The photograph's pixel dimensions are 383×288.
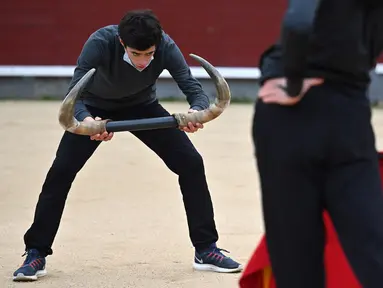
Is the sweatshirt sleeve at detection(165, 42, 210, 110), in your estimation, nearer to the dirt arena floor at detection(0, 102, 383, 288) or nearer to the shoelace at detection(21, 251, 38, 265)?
the dirt arena floor at detection(0, 102, 383, 288)

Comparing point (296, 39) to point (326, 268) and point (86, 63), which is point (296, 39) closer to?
point (326, 268)

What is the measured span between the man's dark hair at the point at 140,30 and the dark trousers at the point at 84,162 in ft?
1.43

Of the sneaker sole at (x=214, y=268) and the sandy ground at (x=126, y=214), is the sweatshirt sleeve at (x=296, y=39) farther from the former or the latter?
the sneaker sole at (x=214, y=268)

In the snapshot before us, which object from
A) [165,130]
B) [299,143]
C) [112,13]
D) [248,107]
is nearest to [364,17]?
[299,143]

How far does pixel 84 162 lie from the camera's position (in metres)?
3.39

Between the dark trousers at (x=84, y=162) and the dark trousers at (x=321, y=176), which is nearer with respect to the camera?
the dark trousers at (x=321, y=176)

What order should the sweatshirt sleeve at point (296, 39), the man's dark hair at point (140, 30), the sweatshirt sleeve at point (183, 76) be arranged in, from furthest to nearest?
the sweatshirt sleeve at point (183, 76), the man's dark hair at point (140, 30), the sweatshirt sleeve at point (296, 39)

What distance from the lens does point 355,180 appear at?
192 centimetres

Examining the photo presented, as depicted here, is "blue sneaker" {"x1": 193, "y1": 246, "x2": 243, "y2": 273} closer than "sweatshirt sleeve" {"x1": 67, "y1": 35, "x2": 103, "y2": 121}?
No

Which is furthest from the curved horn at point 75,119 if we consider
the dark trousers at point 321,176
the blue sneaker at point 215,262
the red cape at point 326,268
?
the dark trousers at point 321,176

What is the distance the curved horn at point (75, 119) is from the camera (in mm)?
3004

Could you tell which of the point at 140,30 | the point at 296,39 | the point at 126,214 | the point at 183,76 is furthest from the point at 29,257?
the point at 296,39

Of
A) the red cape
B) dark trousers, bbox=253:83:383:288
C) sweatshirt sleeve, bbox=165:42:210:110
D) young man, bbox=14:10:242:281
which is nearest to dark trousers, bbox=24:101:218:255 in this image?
young man, bbox=14:10:242:281

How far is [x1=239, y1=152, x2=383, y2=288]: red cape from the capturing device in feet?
7.79
